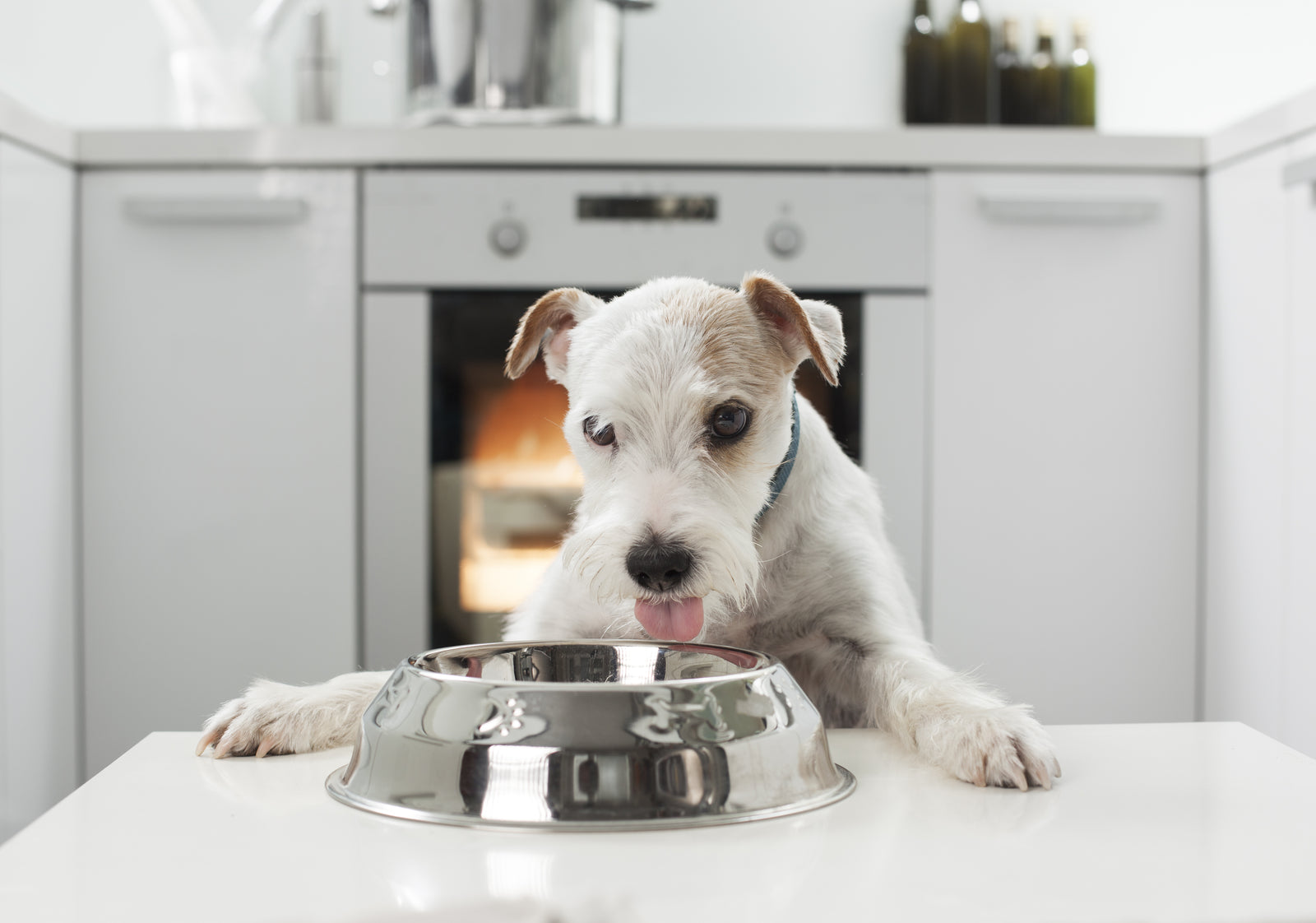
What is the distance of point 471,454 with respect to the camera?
7.20 ft

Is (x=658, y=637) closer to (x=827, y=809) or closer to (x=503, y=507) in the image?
(x=827, y=809)

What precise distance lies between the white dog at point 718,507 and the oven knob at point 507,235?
0.92 m

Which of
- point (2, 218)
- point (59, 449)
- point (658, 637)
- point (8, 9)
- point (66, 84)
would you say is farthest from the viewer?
point (66, 84)

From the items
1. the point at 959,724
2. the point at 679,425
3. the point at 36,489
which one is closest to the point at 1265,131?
the point at 679,425

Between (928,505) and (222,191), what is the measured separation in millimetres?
1518

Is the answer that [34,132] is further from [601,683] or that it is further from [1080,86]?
[1080,86]

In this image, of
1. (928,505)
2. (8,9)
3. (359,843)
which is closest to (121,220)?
(8,9)

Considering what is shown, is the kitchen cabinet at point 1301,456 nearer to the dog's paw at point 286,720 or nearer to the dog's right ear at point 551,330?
the dog's right ear at point 551,330

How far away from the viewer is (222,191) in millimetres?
2178

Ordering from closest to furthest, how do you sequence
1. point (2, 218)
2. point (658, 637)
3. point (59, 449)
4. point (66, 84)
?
point (658, 637)
point (2, 218)
point (59, 449)
point (66, 84)

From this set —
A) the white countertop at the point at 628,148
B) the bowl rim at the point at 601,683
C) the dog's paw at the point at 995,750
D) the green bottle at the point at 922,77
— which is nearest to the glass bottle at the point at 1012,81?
the green bottle at the point at 922,77

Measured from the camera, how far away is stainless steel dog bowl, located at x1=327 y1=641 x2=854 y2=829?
0.47m

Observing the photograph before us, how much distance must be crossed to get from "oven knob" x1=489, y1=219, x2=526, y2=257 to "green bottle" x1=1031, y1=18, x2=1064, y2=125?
1382 millimetres

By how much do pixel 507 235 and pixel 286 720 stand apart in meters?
1.56
